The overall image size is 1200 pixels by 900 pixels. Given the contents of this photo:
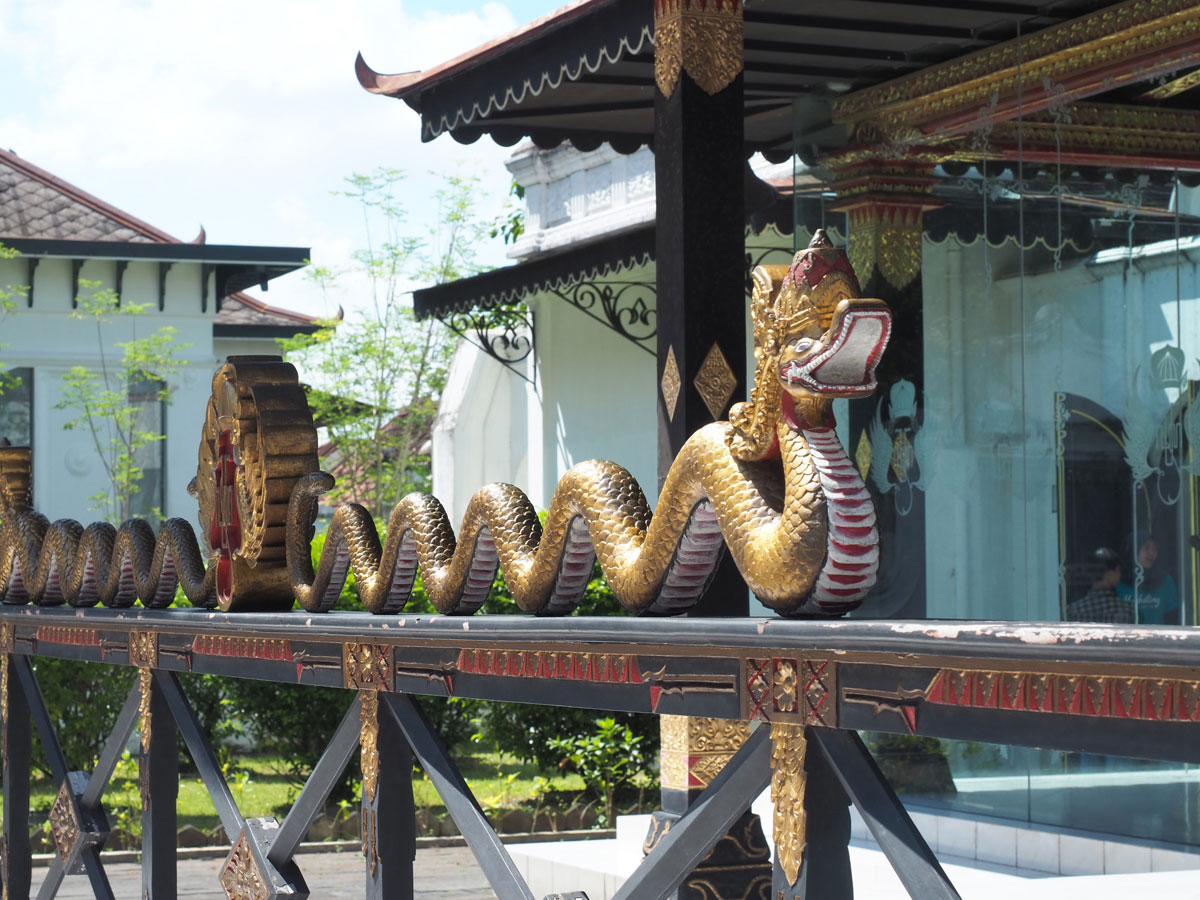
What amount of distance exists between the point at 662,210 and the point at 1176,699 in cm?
255

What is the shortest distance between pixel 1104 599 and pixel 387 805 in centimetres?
365

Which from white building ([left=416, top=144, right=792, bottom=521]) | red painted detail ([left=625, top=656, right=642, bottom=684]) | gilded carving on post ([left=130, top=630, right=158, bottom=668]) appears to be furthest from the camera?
white building ([left=416, top=144, right=792, bottom=521])

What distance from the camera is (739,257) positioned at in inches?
156

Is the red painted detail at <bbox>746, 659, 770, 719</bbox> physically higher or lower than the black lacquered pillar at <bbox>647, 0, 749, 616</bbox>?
lower

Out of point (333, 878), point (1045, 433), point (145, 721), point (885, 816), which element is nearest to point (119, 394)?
point (333, 878)

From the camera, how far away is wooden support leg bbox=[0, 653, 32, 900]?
5129mm

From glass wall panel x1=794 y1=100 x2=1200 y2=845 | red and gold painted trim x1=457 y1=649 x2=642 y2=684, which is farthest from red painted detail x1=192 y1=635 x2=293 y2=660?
glass wall panel x1=794 y1=100 x2=1200 y2=845

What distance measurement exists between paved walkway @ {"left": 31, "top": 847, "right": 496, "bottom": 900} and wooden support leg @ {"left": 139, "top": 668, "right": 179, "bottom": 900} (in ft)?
14.9

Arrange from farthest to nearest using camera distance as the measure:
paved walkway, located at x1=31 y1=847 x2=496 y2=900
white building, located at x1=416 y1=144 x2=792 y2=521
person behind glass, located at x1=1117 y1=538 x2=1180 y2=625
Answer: white building, located at x1=416 y1=144 x2=792 y2=521, paved walkway, located at x1=31 y1=847 x2=496 y2=900, person behind glass, located at x1=1117 y1=538 x2=1180 y2=625

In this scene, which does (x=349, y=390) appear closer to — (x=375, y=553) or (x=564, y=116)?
(x=564, y=116)

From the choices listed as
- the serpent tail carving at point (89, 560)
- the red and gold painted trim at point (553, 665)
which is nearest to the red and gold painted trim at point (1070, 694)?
the red and gold painted trim at point (553, 665)

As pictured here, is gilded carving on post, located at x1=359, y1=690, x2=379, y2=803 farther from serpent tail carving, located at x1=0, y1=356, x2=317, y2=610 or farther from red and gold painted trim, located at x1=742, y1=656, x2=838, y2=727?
red and gold painted trim, located at x1=742, y1=656, x2=838, y2=727

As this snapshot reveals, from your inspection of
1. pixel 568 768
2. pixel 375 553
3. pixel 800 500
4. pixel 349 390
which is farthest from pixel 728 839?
pixel 349 390

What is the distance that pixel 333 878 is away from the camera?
9297mm
